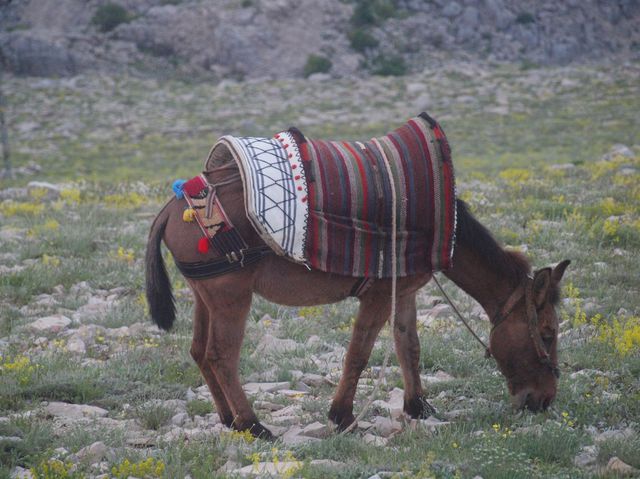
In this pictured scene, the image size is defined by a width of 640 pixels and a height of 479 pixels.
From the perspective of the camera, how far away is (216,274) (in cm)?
487

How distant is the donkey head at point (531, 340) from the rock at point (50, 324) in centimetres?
397

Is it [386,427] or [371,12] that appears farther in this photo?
[371,12]

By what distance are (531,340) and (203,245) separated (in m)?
2.26

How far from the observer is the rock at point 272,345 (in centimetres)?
658

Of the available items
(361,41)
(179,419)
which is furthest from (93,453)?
(361,41)

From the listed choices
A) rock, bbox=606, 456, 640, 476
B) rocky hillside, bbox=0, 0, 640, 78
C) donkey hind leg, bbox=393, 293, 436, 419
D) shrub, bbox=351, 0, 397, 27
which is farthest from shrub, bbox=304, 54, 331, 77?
rock, bbox=606, 456, 640, 476

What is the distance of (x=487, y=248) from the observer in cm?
520

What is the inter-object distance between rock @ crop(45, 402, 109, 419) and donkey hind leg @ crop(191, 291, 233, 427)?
0.76m

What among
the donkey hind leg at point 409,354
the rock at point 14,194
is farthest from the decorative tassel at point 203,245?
the rock at point 14,194

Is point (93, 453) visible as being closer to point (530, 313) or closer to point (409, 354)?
point (409, 354)

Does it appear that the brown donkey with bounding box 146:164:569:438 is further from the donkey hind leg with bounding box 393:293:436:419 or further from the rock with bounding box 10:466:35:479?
the rock with bounding box 10:466:35:479

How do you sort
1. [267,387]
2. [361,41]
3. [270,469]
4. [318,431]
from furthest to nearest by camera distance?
[361,41]
[267,387]
[318,431]
[270,469]

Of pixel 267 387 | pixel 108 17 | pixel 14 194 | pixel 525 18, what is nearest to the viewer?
pixel 267 387

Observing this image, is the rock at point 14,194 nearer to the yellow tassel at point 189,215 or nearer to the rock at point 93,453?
the yellow tassel at point 189,215
